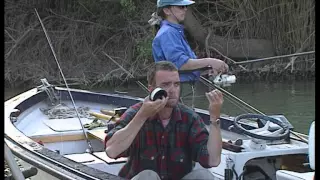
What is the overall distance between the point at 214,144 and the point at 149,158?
0.31m

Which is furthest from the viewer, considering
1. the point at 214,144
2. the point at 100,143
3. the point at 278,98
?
the point at 278,98

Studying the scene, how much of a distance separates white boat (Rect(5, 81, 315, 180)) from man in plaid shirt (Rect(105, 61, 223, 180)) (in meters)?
0.17

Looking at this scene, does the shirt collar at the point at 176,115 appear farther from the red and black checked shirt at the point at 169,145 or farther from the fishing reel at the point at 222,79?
the fishing reel at the point at 222,79

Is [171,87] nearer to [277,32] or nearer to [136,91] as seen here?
[136,91]

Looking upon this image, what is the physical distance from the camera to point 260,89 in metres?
11.4

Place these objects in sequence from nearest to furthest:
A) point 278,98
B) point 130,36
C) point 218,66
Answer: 1. point 218,66
2. point 278,98
3. point 130,36

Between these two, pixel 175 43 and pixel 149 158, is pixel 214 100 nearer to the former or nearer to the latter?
pixel 149 158

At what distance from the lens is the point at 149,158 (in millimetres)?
2760

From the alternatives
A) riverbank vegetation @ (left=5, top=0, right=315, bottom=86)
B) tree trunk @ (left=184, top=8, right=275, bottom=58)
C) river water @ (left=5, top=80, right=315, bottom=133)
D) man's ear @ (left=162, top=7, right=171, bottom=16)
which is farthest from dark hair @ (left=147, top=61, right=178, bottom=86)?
tree trunk @ (left=184, top=8, right=275, bottom=58)

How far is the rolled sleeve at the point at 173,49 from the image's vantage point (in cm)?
345

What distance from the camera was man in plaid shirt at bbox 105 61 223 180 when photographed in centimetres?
269

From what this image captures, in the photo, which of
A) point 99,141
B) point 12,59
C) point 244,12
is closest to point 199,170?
point 99,141

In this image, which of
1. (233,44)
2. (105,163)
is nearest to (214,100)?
(105,163)

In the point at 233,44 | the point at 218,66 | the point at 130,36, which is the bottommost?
the point at 233,44
